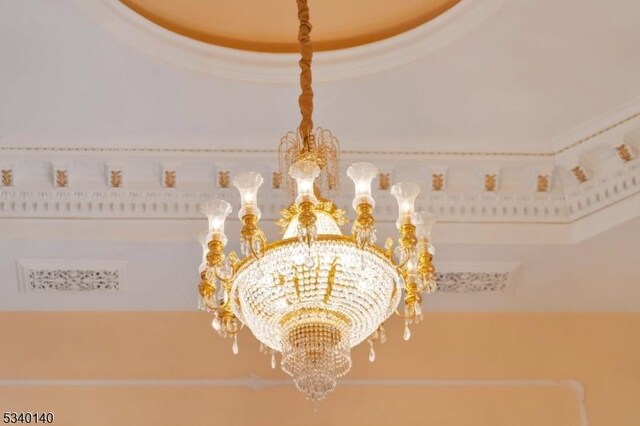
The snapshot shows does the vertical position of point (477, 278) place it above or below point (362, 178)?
above

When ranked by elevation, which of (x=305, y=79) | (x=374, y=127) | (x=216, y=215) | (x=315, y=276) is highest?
(x=374, y=127)

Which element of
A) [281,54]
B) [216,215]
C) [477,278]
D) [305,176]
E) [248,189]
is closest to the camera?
[305,176]

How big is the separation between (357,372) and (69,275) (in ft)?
6.50

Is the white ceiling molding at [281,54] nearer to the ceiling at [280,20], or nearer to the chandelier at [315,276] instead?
the ceiling at [280,20]

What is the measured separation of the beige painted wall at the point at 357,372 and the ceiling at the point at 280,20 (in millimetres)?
2071

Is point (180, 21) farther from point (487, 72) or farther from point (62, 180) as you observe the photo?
point (487, 72)

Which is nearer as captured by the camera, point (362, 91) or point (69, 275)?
point (362, 91)

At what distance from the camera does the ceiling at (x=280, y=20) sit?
4.96 meters

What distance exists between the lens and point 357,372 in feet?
20.0

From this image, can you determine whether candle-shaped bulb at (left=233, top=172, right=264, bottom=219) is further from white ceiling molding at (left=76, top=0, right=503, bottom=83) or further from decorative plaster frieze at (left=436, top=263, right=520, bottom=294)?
decorative plaster frieze at (left=436, top=263, right=520, bottom=294)

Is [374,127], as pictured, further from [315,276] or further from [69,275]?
[69,275]

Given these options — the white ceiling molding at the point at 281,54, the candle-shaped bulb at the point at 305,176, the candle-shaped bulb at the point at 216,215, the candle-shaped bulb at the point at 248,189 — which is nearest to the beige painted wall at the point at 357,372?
the white ceiling molding at the point at 281,54

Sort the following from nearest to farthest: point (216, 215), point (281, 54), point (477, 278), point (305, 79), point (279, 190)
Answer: point (216, 215), point (305, 79), point (281, 54), point (279, 190), point (477, 278)

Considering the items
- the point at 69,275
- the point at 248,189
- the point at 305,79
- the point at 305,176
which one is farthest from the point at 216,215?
the point at 69,275
